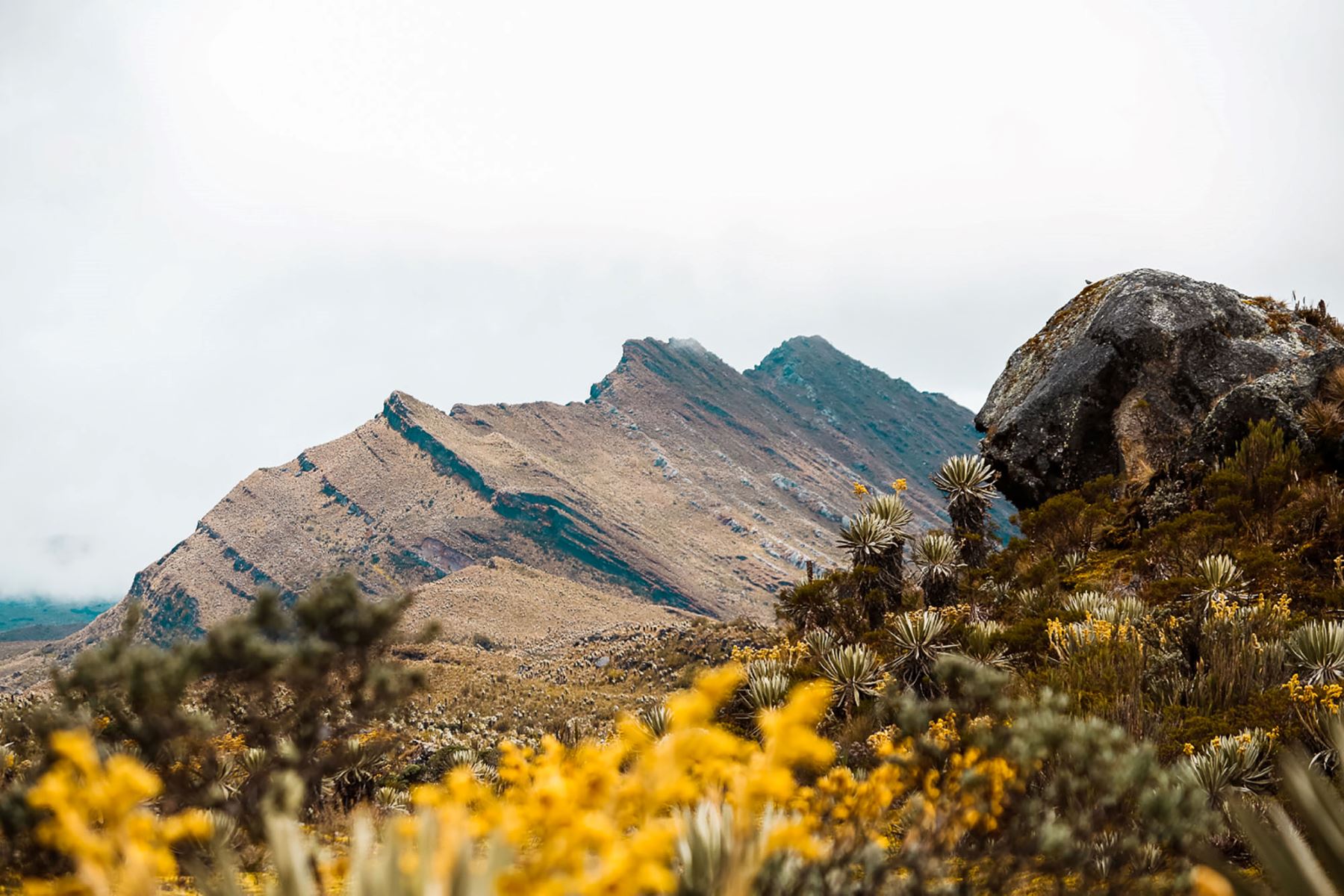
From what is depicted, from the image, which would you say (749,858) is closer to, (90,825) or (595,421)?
(90,825)

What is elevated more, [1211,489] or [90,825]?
[90,825]

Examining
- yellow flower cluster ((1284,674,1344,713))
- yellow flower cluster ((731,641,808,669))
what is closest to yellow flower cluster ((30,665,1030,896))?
yellow flower cluster ((1284,674,1344,713))

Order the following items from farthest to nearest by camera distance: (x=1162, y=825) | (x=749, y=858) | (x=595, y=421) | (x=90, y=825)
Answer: (x=595, y=421), (x=90, y=825), (x=1162, y=825), (x=749, y=858)

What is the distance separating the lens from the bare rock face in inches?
544

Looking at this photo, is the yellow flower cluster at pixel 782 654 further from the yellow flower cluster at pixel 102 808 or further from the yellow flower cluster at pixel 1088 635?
the yellow flower cluster at pixel 102 808

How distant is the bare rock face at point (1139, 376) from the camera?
13820 millimetres

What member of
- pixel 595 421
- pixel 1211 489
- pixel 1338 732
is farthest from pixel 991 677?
pixel 595 421

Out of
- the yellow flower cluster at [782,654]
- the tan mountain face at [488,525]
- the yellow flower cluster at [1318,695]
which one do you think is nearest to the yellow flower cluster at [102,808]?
the yellow flower cluster at [1318,695]

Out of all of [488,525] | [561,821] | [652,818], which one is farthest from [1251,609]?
[488,525]

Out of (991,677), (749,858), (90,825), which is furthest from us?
(90,825)

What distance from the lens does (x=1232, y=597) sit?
26.2 ft

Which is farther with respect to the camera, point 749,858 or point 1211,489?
point 1211,489

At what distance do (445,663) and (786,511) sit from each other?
120326 millimetres

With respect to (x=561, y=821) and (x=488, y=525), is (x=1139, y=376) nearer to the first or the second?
(x=561, y=821)
